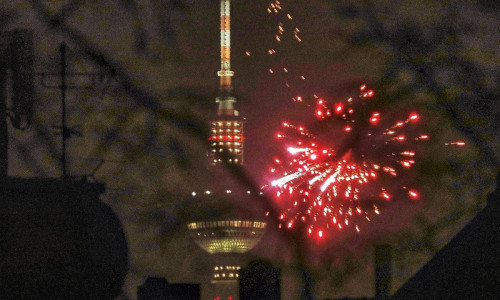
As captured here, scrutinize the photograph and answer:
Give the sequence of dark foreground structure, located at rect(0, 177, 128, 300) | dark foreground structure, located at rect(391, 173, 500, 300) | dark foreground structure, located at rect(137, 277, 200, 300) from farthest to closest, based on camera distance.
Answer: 1. dark foreground structure, located at rect(0, 177, 128, 300)
2. dark foreground structure, located at rect(137, 277, 200, 300)
3. dark foreground structure, located at rect(391, 173, 500, 300)

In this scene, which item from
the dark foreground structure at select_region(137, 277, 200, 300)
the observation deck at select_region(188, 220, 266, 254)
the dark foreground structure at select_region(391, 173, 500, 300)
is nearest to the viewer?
the dark foreground structure at select_region(391, 173, 500, 300)

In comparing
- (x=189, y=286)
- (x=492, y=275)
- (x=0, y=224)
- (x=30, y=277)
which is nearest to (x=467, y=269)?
(x=492, y=275)

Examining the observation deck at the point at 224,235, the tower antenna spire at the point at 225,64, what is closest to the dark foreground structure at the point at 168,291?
the tower antenna spire at the point at 225,64

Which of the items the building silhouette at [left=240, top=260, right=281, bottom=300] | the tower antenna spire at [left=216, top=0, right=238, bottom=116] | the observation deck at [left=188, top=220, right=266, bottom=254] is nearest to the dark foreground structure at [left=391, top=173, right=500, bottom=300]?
the building silhouette at [left=240, top=260, right=281, bottom=300]

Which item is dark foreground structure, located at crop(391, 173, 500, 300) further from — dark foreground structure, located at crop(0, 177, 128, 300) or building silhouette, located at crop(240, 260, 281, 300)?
dark foreground structure, located at crop(0, 177, 128, 300)

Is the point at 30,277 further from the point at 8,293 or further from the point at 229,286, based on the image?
the point at 229,286

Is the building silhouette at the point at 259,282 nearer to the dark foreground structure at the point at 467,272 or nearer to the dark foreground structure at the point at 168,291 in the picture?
the dark foreground structure at the point at 467,272
